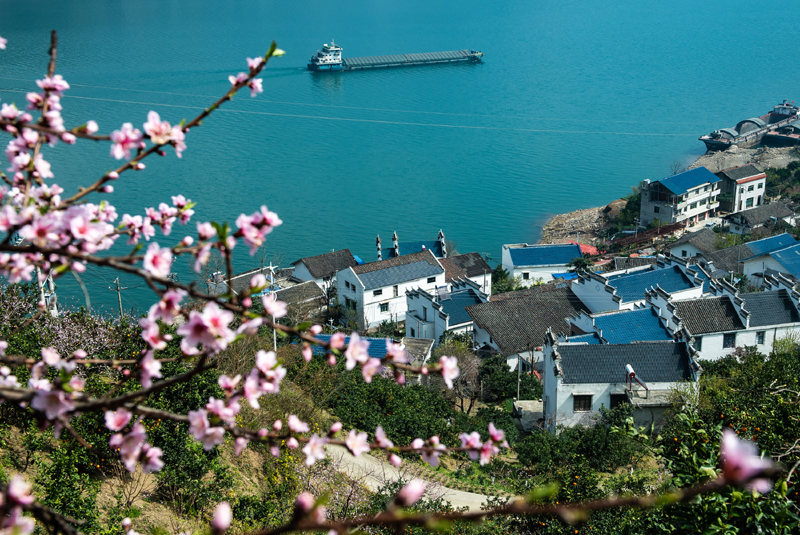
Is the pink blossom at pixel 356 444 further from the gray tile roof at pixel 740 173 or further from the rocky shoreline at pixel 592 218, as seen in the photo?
the gray tile roof at pixel 740 173

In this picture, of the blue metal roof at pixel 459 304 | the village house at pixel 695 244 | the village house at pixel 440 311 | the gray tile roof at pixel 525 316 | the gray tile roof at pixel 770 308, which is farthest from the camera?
the village house at pixel 695 244

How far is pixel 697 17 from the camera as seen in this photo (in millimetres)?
91438

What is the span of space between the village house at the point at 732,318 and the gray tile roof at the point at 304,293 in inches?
500

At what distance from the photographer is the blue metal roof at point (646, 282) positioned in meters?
20.8

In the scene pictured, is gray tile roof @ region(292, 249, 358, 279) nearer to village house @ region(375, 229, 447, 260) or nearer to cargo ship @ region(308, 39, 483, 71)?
village house @ region(375, 229, 447, 260)

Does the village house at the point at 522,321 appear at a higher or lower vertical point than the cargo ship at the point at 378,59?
lower

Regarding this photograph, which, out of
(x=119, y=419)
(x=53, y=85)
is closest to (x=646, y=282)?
(x=53, y=85)

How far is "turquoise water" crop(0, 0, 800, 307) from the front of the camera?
36625 millimetres

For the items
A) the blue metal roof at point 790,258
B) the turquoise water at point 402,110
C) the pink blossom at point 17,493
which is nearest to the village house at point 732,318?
the blue metal roof at point 790,258

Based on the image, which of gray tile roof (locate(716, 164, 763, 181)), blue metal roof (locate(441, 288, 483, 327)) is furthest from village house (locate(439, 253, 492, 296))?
gray tile roof (locate(716, 164, 763, 181))

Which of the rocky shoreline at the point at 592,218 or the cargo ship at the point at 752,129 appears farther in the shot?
the cargo ship at the point at 752,129

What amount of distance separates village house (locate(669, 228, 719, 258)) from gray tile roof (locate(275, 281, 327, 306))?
1595cm

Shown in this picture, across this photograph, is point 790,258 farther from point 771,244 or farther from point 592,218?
point 592,218

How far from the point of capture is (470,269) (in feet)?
93.0
